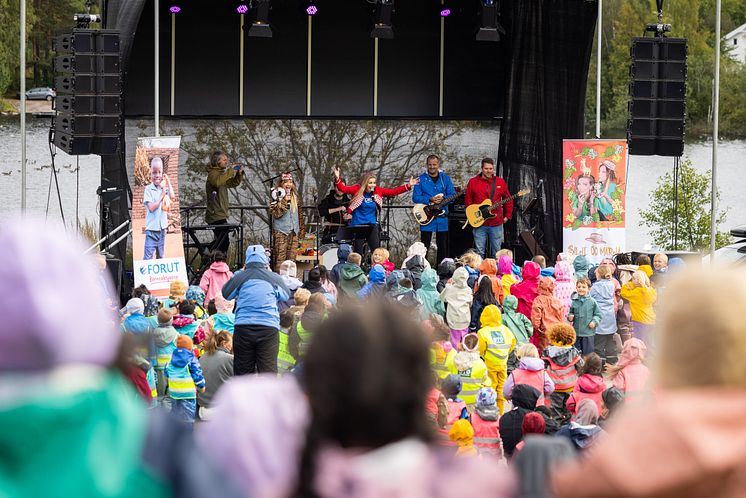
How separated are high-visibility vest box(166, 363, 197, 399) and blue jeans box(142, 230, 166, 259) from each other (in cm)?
477

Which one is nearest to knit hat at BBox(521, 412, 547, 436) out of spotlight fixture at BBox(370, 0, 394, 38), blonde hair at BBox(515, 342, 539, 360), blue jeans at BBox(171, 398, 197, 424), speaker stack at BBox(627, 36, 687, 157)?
blonde hair at BBox(515, 342, 539, 360)

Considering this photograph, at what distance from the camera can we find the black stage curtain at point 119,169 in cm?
1420

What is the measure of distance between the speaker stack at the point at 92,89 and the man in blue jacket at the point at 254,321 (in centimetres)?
473

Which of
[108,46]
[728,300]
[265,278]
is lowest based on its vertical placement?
[265,278]

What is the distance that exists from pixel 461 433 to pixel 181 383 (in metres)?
1.98

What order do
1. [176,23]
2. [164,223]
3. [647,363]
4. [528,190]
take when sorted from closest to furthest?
[647,363] < [164,223] < [528,190] < [176,23]

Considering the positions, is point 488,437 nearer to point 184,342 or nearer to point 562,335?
point 562,335

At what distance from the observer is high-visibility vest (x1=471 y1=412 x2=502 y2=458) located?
7145mm

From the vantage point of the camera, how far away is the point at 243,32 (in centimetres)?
1764

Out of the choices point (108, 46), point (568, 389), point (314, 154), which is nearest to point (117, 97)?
point (108, 46)

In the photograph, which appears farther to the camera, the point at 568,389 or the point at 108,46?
the point at 108,46

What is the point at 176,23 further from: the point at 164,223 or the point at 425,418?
the point at 425,418

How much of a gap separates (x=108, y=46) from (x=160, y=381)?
5619 mm

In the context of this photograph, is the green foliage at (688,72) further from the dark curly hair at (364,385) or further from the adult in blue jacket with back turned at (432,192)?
the dark curly hair at (364,385)
